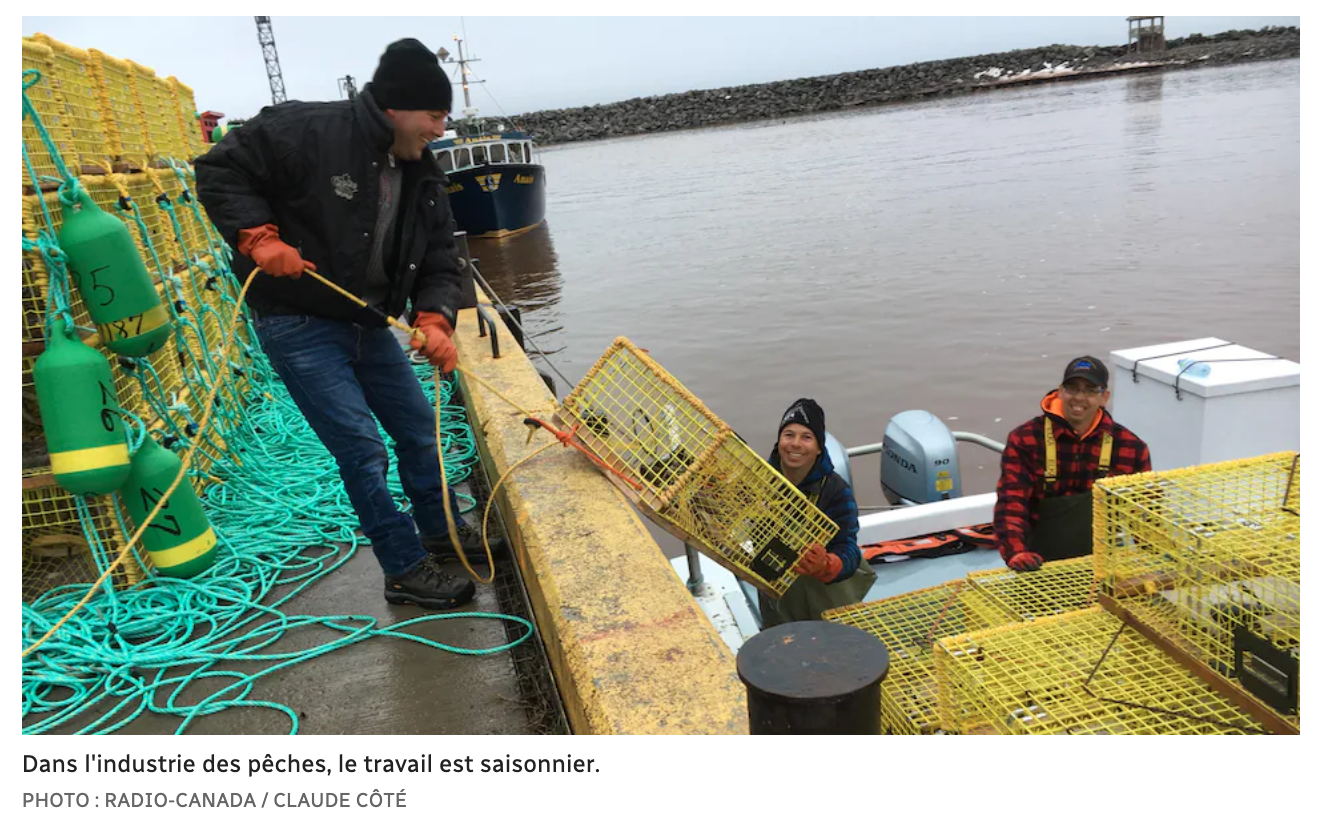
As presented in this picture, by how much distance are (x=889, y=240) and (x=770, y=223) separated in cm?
Answer: 416

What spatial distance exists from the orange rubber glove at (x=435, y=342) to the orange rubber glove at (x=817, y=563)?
1.49m

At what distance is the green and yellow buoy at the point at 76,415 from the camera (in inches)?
106

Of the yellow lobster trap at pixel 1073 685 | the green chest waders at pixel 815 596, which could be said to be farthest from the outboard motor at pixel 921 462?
the yellow lobster trap at pixel 1073 685

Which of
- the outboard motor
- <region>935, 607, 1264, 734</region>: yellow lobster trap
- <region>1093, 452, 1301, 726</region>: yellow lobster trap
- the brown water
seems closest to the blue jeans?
<region>935, 607, 1264, 734</region>: yellow lobster trap

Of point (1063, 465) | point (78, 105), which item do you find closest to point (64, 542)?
point (78, 105)

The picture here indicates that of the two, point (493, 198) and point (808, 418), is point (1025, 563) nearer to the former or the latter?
point (808, 418)

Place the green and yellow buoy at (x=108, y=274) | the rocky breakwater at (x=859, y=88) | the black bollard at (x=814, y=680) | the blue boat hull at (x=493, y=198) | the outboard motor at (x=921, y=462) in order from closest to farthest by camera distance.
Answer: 1. the black bollard at (x=814, y=680)
2. the green and yellow buoy at (x=108, y=274)
3. the outboard motor at (x=921, y=462)
4. the blue boat hull at (x=493, y=198)
5. the rocky breakwater at (x=859, y=88)

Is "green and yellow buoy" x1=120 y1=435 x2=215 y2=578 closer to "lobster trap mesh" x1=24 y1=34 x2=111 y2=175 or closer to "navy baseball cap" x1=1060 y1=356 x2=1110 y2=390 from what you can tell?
"lobster trap mesh" x1=24 y1=34 x2=111 y2=175

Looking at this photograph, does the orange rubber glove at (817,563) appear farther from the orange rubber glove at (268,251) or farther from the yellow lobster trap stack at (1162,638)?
the orange rubber glove at (268,251)

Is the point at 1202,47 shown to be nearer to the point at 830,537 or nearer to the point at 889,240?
the point at 889,240

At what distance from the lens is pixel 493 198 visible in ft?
79.9

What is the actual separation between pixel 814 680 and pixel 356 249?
2.17m

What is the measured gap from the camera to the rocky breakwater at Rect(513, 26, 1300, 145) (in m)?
74.9
